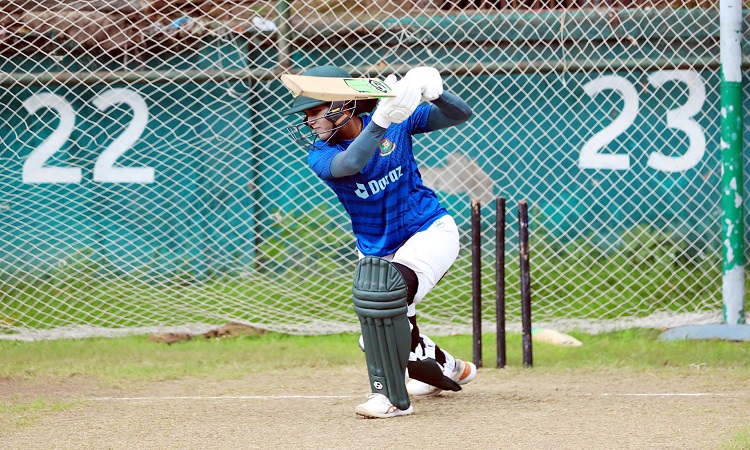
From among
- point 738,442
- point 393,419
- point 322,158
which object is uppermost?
point 322,158

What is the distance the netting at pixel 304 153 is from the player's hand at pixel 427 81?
276 cm

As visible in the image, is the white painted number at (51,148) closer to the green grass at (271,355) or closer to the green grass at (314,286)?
the green grass at (314,286)

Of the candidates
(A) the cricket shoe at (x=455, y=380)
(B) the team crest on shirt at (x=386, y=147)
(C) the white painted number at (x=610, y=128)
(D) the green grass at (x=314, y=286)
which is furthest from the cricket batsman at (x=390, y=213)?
(C) the white painted number at (x=610, y=128)

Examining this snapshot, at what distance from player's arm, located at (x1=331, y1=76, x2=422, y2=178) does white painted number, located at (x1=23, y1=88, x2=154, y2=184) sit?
350cm

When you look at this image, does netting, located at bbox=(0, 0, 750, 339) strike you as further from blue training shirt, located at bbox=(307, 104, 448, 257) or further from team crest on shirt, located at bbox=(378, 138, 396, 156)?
team crest on shirt, located at bbox=(378, 138, 396, 156)

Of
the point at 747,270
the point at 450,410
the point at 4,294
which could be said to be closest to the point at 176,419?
the point at 450,410

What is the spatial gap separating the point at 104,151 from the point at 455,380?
3.51 meters

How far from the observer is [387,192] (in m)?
3.90

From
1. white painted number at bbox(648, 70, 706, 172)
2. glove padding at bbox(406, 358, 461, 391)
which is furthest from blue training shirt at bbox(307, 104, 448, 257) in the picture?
white painted number at bbox(648, 70, 706, 172)

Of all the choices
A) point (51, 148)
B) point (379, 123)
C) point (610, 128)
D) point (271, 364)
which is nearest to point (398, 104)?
point (379, 123)

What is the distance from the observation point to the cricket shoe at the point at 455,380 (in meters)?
4.29

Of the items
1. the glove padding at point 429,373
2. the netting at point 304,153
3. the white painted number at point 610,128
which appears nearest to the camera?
the glove padding at point 429,373

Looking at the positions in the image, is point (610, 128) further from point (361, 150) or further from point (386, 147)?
point (361, 150)

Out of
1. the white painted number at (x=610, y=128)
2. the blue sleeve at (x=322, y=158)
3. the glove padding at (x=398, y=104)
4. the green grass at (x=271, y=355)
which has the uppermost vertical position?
the glove padding at (x=398, y=104)
